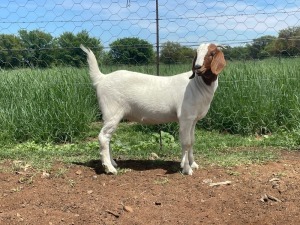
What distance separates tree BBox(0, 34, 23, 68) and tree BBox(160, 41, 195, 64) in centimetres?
254

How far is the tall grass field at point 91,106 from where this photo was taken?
22.4 feet

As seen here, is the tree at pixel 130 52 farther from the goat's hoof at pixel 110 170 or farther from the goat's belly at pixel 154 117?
the goat's hoof at pixel 110 170

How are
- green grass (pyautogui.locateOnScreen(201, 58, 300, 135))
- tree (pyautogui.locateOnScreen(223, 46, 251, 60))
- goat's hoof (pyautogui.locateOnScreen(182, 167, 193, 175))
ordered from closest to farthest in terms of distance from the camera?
goat's hoof (pyautogui.locateOnScreen(182, 167, 193, 175)), green grass (pyautogui.locateOnScreen(201, 58, 300, 135)), tree (pyautogui.locateOnScreen(223, 46, 251, 60))

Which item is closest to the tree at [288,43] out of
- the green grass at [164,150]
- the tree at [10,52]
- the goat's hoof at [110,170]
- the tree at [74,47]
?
the green grass at [164,150]

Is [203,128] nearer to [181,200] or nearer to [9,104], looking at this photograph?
[9,104]

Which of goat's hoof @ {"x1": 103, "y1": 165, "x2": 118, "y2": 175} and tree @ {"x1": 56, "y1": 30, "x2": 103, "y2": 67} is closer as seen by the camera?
goat's hoof @ {"x1": 103, "y1": 165, "x2": 118, "y2": 175}

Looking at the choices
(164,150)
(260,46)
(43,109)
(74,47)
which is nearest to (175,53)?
(260,46)

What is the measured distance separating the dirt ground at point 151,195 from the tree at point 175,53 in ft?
8.24

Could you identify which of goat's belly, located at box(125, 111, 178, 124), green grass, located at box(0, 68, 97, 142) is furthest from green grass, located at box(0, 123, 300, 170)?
goat's belly, located at box(125, 111, 178, 124)

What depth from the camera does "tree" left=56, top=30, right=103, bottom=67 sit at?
285 inches

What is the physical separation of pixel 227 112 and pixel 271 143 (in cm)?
139

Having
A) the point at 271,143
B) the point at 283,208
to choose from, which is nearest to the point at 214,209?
the point at 283,208

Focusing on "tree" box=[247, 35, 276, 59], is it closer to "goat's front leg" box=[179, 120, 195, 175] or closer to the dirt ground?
the dirt ground

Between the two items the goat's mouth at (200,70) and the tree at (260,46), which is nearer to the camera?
the goat's mouth at (200,70)
